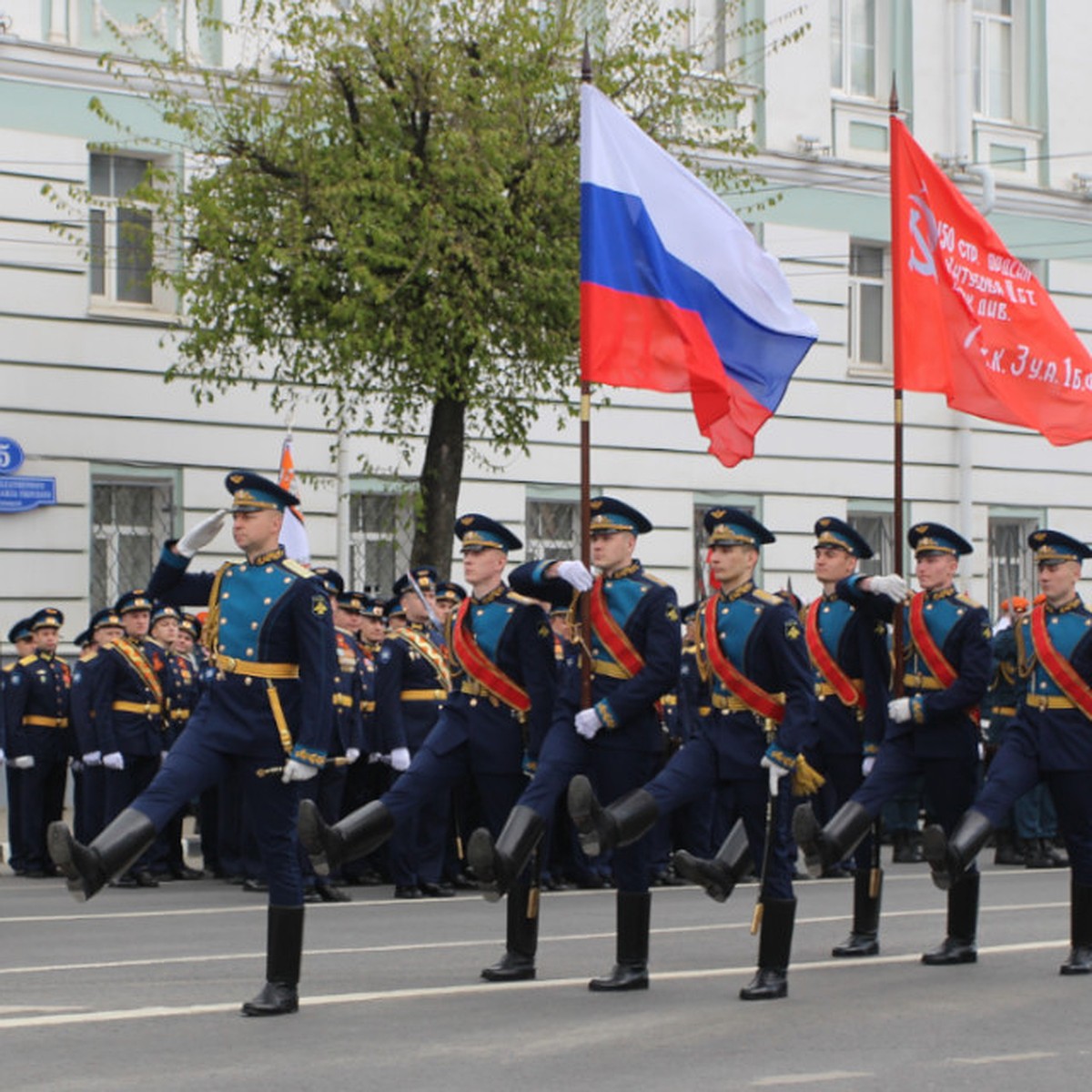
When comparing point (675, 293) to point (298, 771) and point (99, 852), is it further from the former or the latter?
point (99, 852)

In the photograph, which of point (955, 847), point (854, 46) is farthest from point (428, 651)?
point (854, 46)

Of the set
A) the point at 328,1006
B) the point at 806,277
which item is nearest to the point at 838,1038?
the point at 328,1006

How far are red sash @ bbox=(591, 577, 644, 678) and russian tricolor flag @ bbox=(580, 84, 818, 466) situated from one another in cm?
108

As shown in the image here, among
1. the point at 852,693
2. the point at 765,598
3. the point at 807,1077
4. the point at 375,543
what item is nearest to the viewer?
the point at 807,1077

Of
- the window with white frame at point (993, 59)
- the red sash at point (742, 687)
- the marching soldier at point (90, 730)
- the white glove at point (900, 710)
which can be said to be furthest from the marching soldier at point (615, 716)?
the window with white frame at point (993, 59)

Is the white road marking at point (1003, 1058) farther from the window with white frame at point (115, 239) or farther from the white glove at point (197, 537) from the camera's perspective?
the window with white frame at point (115, 239)

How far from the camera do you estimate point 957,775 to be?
10828 millimetres

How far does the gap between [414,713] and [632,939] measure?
6482 mm

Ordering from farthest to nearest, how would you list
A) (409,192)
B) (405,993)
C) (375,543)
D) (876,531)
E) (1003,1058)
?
(876,531) → (375,543) → (409,192) → (405,993) → (1003,1058)

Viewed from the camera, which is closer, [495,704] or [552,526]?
[495,704]

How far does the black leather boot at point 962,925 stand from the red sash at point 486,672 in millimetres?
1990

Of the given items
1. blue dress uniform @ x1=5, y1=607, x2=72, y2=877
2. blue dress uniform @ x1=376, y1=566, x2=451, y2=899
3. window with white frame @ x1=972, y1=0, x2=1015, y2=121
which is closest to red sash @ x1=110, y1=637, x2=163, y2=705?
blue dress uniform @ x1=5, y1=607, x2=72, y2=877

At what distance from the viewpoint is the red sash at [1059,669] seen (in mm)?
10516

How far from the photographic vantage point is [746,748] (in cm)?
975
